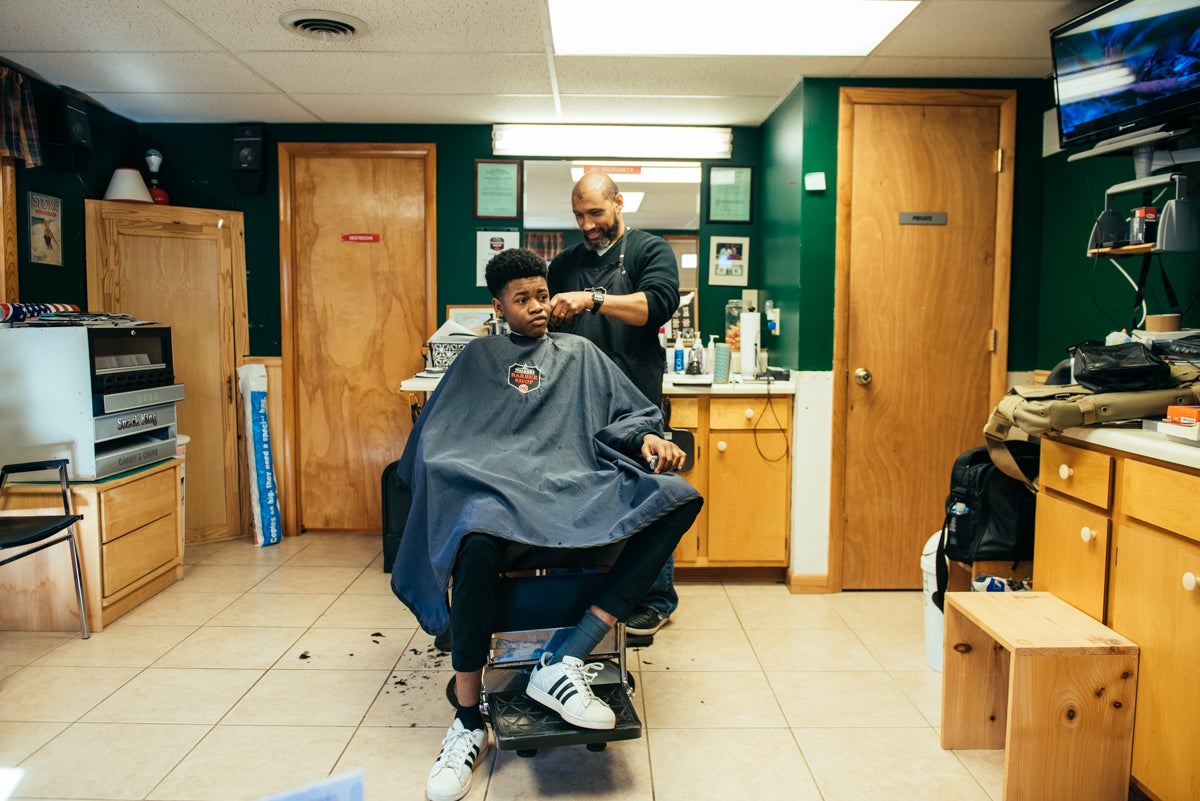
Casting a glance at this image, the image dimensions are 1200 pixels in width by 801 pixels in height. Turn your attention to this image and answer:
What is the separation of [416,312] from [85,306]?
151cm

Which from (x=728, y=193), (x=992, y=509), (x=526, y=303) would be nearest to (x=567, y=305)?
(x=526, y=303)

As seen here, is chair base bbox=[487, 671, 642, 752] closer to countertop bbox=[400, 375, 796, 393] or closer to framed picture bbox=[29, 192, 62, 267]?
countertop bbox=[400, 375, 796, 393]

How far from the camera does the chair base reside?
5.94ft

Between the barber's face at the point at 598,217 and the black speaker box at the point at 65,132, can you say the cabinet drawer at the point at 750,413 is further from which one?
the black speaker box at the point at 65,132

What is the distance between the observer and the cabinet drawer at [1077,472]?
72.6 inches

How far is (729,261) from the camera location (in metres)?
3.92

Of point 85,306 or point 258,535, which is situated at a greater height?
point 85,306

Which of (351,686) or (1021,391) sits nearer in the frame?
(1021,391)

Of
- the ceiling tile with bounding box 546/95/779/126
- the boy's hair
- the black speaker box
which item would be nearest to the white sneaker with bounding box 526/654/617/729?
the boy's hair

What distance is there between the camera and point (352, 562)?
371 centimetres

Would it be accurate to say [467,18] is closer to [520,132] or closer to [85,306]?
[520,132]

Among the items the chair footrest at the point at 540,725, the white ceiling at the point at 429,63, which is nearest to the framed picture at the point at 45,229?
the white ceiling at the point at 429,63

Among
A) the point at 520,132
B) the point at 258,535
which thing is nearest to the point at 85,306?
the point at 258,535

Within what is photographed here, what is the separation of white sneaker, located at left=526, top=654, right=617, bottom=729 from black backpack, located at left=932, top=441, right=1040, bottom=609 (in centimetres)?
120
